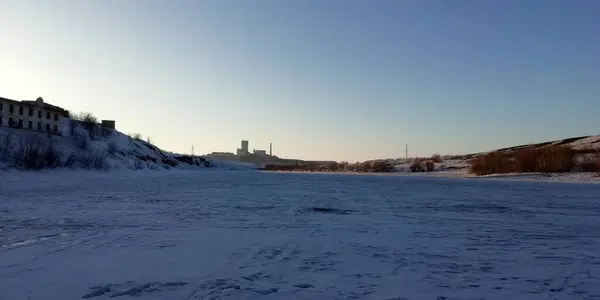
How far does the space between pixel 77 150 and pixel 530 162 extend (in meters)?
51.7

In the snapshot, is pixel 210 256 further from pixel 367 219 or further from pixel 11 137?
pixel 11 137

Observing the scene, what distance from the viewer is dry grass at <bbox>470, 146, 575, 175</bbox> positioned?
4081 cm

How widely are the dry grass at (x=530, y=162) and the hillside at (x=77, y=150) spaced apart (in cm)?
3898

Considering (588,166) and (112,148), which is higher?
(112,148)

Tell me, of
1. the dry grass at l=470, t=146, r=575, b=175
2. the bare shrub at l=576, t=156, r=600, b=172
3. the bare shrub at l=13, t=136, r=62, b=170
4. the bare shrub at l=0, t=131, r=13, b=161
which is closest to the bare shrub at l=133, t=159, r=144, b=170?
the bare shrub at l=13, t=136, r=62, b=170

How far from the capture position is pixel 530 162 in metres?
42.6

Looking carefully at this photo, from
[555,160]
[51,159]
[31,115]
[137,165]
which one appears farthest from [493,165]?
[31,115]

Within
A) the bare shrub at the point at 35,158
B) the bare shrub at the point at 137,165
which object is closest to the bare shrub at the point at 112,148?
the bare shrub at the point at 137,165

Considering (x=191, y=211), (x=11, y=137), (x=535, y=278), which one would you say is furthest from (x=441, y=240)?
(x=11, y=137)

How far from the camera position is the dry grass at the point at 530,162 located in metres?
40.8

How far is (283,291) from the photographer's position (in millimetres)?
4262

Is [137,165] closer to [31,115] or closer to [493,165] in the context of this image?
[31,115]

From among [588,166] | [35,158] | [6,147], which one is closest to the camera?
[35,158]

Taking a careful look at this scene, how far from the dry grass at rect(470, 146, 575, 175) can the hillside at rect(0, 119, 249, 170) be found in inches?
1535
